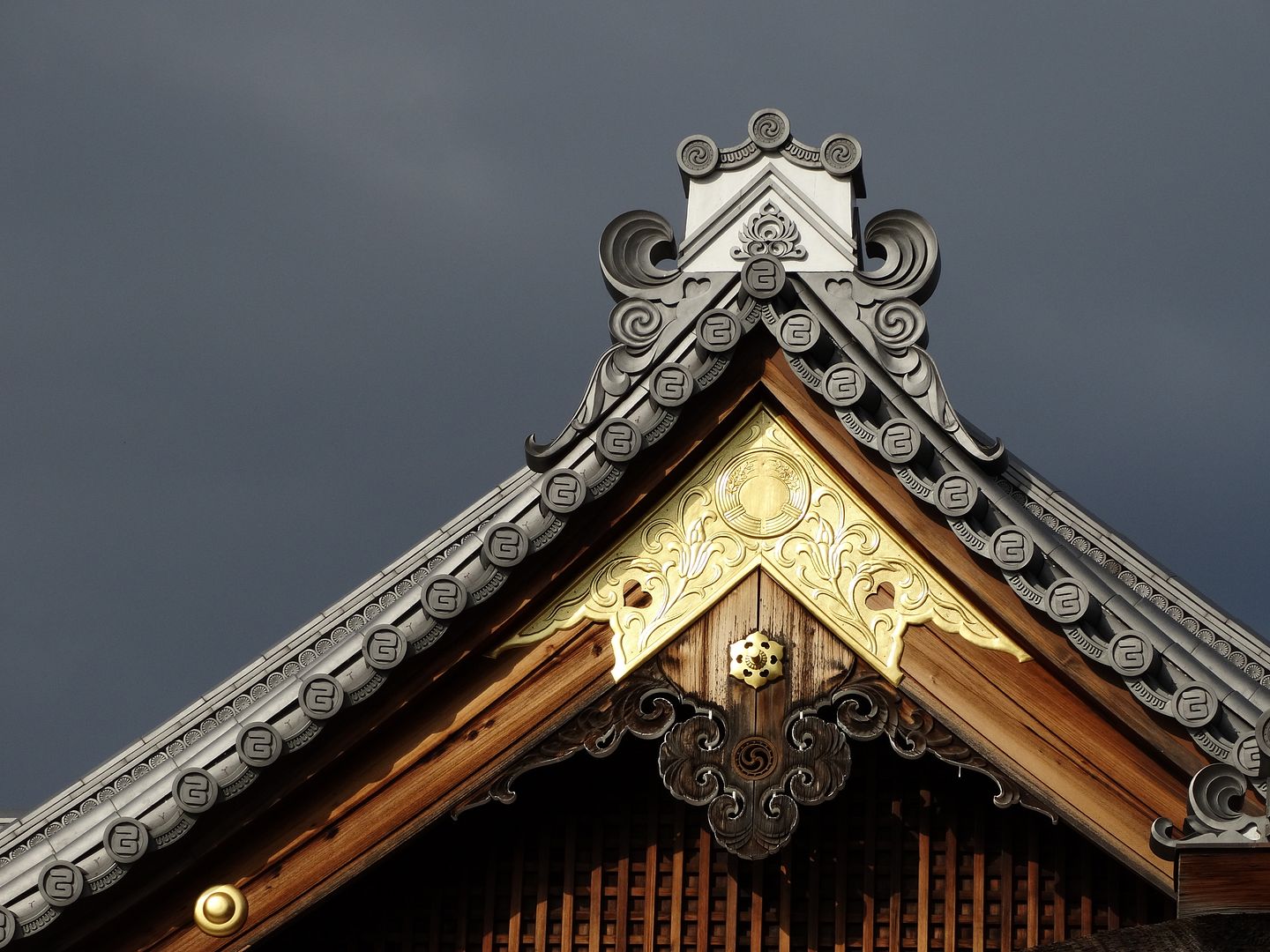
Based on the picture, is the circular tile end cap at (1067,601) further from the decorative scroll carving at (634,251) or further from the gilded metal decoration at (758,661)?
the decorative scroll carving at (634,251)

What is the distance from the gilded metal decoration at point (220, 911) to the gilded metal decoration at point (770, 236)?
3881 mm

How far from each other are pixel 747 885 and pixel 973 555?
193 cm

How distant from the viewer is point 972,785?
30.1ft

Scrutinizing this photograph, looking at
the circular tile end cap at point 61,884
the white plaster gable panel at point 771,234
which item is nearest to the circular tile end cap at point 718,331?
the white plaster gable panel at point 771,234

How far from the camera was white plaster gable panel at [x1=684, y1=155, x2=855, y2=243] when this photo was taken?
32.4ft

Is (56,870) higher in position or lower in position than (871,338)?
lower

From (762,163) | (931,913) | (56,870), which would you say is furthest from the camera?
(762,163)

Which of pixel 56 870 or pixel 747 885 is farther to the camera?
pixel 747 885

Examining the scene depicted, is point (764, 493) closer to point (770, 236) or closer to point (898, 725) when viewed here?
point (898, 725)

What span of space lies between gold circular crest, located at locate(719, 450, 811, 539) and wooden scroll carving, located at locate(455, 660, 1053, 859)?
0.76 meters

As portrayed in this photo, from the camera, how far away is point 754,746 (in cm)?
881

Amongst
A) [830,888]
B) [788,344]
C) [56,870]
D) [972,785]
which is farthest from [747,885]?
[56,870]

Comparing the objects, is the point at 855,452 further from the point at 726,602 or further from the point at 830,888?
the point at 830,888

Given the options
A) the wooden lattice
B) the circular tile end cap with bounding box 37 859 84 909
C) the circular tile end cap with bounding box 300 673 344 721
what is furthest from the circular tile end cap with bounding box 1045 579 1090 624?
the circular tile end cap with bounding box 37 859 84 909
